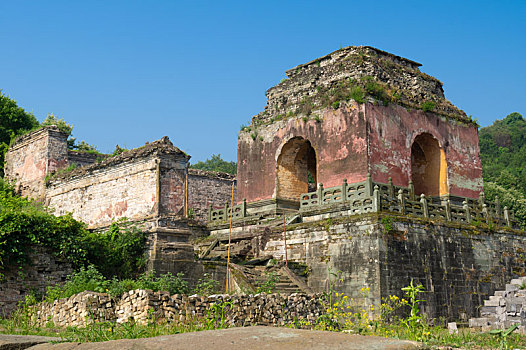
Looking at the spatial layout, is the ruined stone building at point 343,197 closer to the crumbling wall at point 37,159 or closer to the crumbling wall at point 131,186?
the crumbling wall at point 131,186

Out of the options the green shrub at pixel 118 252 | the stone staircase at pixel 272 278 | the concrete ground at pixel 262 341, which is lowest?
the concrete ground at pixel 262 341

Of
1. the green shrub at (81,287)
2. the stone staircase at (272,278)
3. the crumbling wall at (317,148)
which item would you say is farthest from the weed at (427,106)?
the green shrub at (81,287)

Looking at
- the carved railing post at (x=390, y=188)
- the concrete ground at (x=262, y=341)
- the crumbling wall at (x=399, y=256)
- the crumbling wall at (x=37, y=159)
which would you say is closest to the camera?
the concrete ground at (x=262, y=341)

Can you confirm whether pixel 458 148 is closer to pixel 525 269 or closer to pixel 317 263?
pixel 525 269

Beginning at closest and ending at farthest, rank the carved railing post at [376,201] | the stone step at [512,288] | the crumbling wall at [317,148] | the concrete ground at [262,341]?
the concrete ground at [262,341], the carved railing post at [376,201], the stone step at [512,288], the crumbling wall at [317,148]

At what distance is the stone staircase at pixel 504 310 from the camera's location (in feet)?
47.6

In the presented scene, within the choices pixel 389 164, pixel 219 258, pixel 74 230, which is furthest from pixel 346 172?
pixel 74 230

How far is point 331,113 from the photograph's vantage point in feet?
61.5

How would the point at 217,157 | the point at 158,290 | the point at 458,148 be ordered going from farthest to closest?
1. the point at 217,157
2. the point at 458,148
3. the point at 158,290

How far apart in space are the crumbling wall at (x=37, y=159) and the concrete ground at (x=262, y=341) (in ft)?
65.1

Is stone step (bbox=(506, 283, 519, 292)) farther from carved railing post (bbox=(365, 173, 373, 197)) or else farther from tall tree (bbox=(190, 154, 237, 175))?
tall tree (bbox=(190, 154, 237, 175))

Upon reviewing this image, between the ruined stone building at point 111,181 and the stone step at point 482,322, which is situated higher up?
the ruined stone building at point 111,181

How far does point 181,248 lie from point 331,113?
638cm

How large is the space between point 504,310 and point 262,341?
11720 mm
